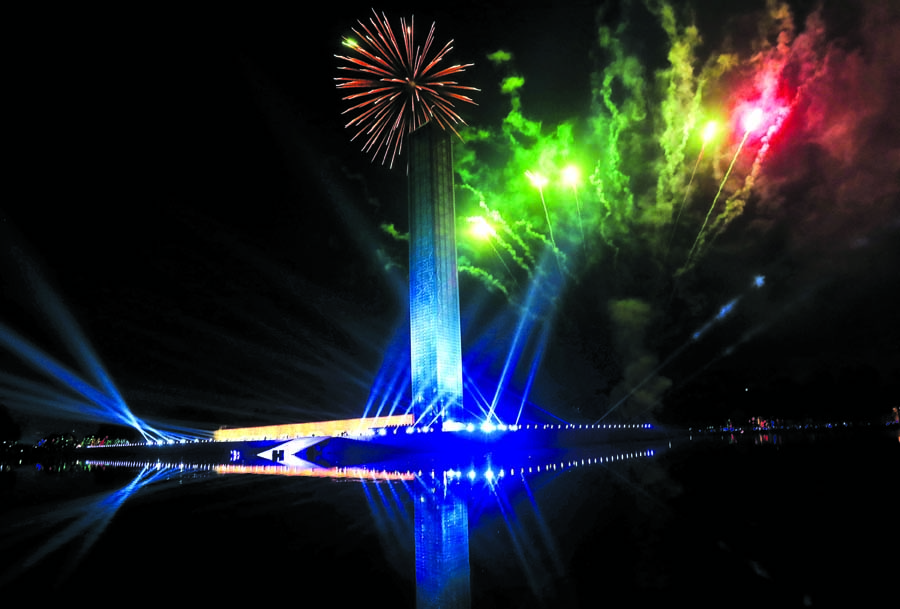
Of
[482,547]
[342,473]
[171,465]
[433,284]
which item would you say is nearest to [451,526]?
[482,547]

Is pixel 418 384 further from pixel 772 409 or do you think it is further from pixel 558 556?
pixel 772 409

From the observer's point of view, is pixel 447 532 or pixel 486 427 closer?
pixel 447 532

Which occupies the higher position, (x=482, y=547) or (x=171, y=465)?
(x=171, y=465)

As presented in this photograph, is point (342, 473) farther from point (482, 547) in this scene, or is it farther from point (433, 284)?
point (433, 284)

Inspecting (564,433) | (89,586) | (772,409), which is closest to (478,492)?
(89,586)

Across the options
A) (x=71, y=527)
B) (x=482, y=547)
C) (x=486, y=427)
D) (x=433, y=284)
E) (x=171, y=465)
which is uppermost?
(x=433, y=284)

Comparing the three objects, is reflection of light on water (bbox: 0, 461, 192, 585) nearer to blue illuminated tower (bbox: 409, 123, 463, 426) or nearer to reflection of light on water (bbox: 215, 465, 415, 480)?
reflection of light on water (bbox: 215, 465, 415, 480)
